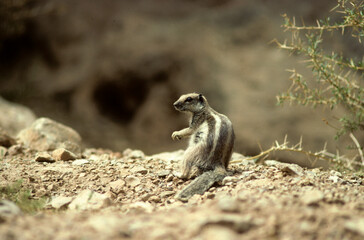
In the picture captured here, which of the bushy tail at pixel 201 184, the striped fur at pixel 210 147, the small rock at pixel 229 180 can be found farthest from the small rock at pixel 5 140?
the small rock at pixel 229 180

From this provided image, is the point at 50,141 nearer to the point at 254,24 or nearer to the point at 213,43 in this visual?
the point at 213,43

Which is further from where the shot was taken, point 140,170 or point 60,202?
point 140,170

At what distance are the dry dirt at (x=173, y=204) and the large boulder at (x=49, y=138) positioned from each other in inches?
11.1

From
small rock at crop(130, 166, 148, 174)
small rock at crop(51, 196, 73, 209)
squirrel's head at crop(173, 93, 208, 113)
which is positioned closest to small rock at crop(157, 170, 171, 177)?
small rock at crop(130, 166, 148, 174)

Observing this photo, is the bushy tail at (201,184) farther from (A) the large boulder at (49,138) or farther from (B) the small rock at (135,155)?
(A) the large boulder at (49,138)

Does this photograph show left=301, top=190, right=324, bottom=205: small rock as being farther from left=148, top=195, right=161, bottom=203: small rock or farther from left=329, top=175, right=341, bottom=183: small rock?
left=148, top=195, right=161, bottom=203: small rock

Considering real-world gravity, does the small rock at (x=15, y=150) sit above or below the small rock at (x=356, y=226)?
above

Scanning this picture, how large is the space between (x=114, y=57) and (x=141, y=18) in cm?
181

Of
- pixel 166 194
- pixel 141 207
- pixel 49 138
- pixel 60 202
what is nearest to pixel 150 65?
pixel 49 138

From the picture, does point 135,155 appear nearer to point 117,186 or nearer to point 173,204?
point 117,186

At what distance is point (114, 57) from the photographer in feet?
42.7

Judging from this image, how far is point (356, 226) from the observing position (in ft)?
7.58

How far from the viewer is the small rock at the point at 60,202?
12.1 ft

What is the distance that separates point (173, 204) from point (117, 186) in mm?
868
